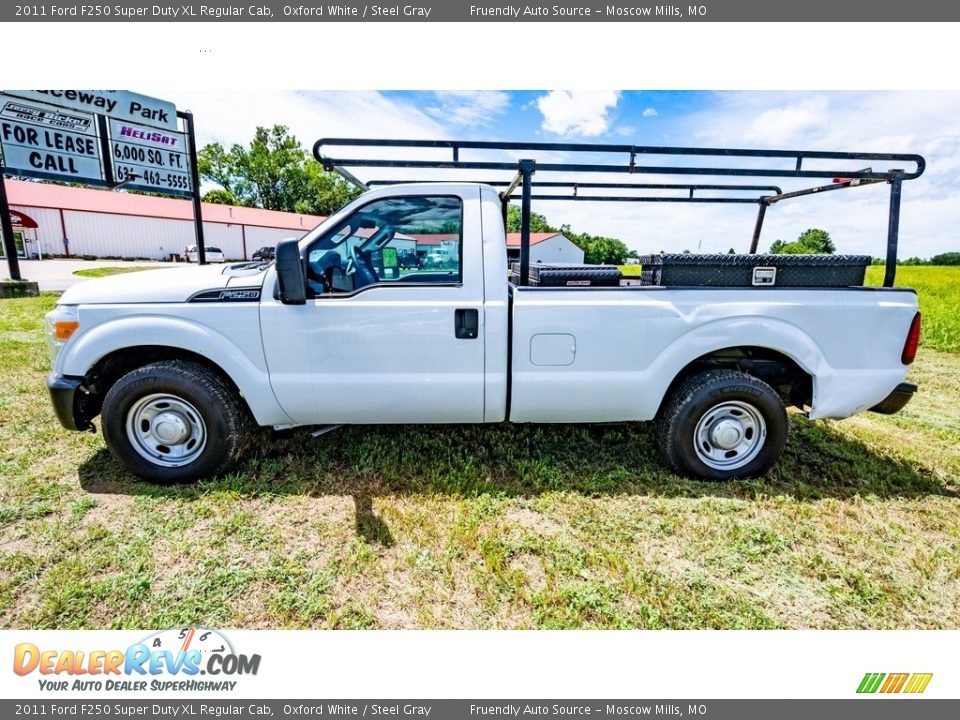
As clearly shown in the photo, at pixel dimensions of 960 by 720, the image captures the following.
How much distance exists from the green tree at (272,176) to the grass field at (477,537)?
5002 cm

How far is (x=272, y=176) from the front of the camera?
52.2m

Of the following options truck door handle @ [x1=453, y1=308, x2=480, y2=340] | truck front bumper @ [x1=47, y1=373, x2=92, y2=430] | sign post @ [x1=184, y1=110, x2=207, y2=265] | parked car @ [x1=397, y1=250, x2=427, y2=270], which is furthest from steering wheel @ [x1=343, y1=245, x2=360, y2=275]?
sign post @ [x1=184, y1=110, x2=207, y2=265]

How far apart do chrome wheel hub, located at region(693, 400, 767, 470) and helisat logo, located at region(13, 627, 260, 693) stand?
291 centimetres

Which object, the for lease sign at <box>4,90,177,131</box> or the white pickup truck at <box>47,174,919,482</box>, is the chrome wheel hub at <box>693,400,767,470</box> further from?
the for lease sign at <box>4,90,177,131</box>

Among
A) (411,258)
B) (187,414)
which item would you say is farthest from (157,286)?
(411,258)

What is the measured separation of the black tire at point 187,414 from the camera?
3.13m

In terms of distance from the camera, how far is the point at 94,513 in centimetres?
299

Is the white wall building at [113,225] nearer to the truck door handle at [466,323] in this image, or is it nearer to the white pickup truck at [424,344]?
the white pickup truck at [424,344]

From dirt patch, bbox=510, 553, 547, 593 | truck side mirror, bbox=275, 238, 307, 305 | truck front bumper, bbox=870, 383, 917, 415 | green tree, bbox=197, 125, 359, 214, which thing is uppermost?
green tree, bbox=197, 125, 359, 214

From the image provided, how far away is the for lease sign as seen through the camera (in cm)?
1159

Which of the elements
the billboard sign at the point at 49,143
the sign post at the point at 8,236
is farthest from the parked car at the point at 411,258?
the sign post at the point at 8,236

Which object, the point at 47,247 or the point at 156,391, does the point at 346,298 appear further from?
the point at 47,247

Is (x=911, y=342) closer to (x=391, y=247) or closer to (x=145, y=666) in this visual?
(x=391, y=247)

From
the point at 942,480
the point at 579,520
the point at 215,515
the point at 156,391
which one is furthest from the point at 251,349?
the point at 942,480
